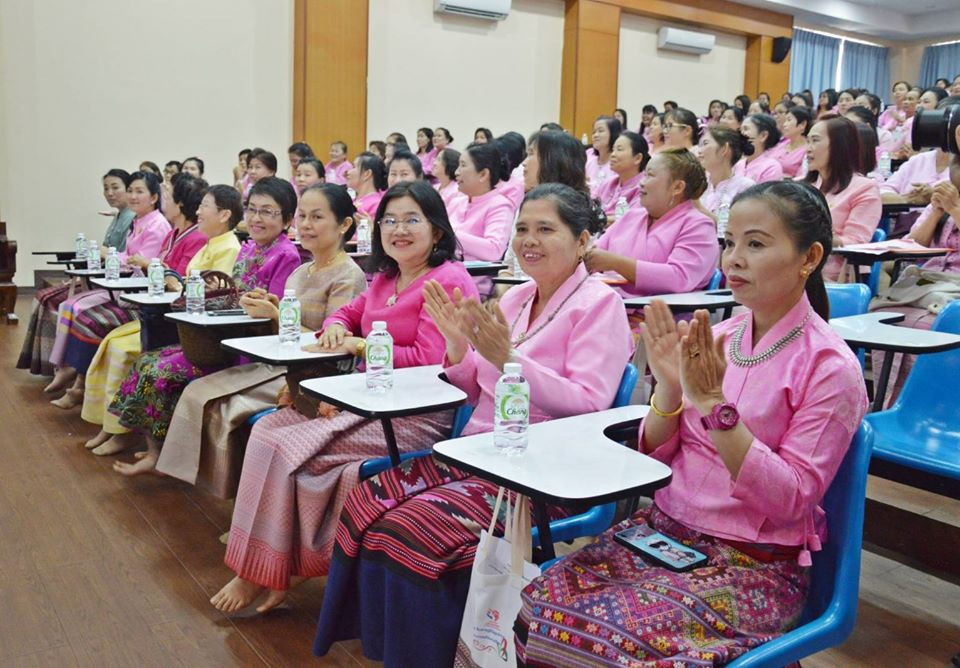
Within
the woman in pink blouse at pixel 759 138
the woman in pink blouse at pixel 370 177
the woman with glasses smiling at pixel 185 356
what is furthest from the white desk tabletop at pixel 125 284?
the woman in pink blouse at pixel 759 138

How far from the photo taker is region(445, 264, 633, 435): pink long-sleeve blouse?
1865 mm

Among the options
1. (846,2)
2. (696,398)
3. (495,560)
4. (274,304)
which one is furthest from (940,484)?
(846,2)

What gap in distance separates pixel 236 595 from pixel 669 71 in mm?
11656

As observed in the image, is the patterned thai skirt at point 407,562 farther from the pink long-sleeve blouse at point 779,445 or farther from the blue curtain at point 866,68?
the blue curtain at point 866,68

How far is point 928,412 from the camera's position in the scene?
7.41 feet

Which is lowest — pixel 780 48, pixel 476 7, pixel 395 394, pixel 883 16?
pixel 395 394

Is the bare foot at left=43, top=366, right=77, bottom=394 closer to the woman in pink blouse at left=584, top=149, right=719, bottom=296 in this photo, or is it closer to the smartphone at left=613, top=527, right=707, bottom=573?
the woman in pink blouse at left=584, top=149, right=719, bottom=296

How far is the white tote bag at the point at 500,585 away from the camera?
58.4 inches

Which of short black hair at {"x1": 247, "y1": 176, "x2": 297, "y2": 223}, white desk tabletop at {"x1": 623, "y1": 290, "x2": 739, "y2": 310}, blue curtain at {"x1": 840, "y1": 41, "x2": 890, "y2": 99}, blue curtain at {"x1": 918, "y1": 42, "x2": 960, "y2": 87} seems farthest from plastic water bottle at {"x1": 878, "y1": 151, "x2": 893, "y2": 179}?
blue curtain at {"x1": 918, "y1": 42, "x2": 960, "y2": 87}

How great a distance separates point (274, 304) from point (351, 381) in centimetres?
91

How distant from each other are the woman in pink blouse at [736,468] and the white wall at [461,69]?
8.81 m

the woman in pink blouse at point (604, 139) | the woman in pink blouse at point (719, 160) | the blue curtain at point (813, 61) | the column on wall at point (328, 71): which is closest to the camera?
the woman in pink blouse at point (719, 160)

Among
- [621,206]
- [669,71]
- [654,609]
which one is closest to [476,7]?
[669,71]

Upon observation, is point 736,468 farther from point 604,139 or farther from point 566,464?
point 604,139
